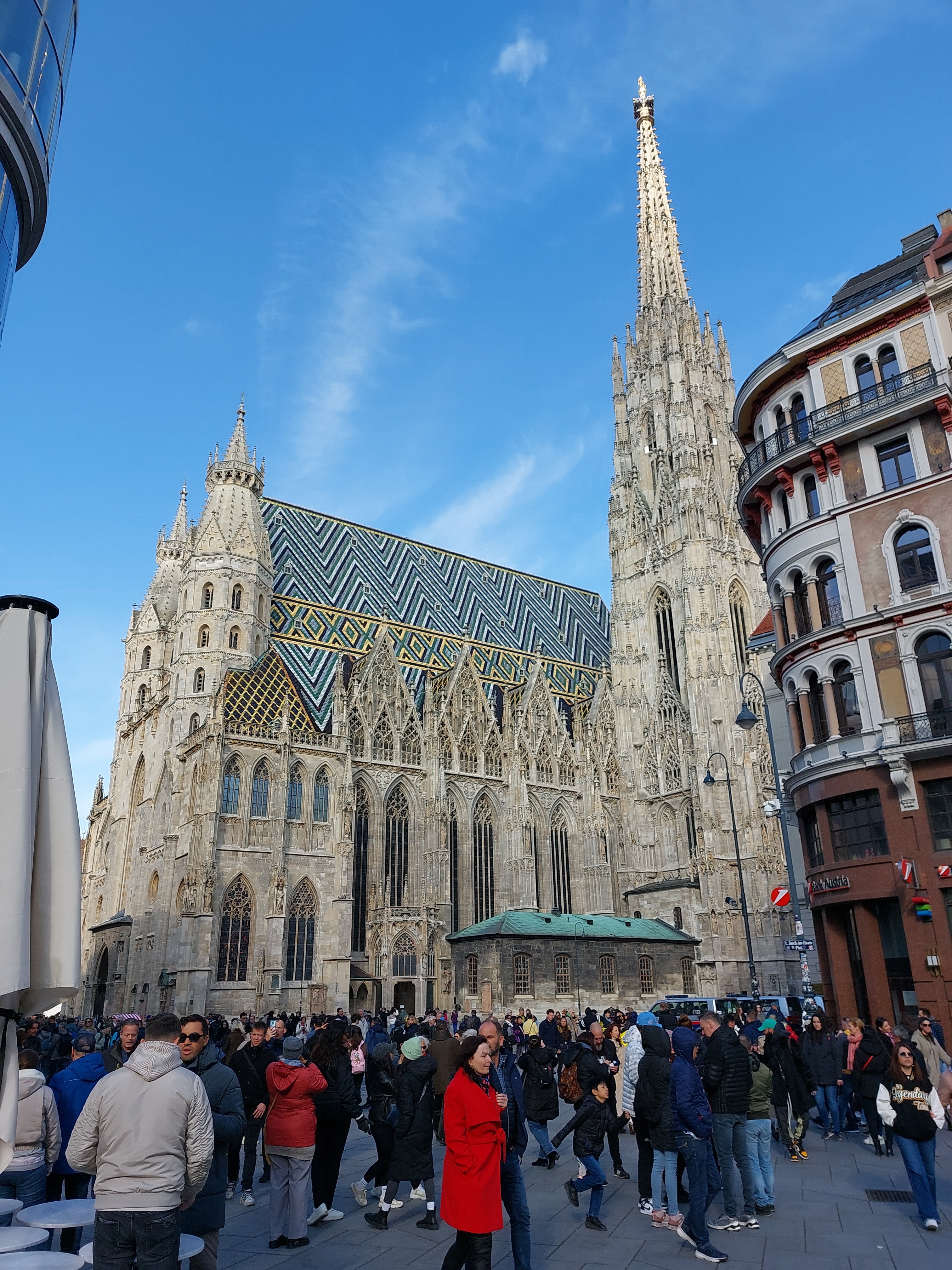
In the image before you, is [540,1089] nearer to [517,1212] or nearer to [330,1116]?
[330,1116]

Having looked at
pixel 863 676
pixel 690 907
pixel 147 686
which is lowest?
pixel 690 907

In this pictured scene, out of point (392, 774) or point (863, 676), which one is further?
point (392, 774)

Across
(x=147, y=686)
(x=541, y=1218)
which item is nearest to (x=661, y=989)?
(x=147, y=686)

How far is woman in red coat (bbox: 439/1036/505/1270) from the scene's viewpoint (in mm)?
6105

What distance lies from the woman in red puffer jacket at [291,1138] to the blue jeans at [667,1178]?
3.44 m

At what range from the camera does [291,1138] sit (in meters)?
8.38

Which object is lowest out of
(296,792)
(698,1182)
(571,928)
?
(698,1182)

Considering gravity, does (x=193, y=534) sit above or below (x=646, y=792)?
above

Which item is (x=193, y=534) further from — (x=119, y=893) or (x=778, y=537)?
(x=778, y=537)

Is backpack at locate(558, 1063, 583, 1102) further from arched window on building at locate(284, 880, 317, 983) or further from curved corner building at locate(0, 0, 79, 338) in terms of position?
arched window on building at locate(284, 880, 317, 983)

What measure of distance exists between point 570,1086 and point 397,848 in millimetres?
37969

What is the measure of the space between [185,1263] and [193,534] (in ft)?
154

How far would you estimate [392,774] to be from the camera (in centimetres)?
4803

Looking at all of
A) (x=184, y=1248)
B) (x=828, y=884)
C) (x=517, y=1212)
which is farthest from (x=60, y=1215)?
(x=828, y=884)
